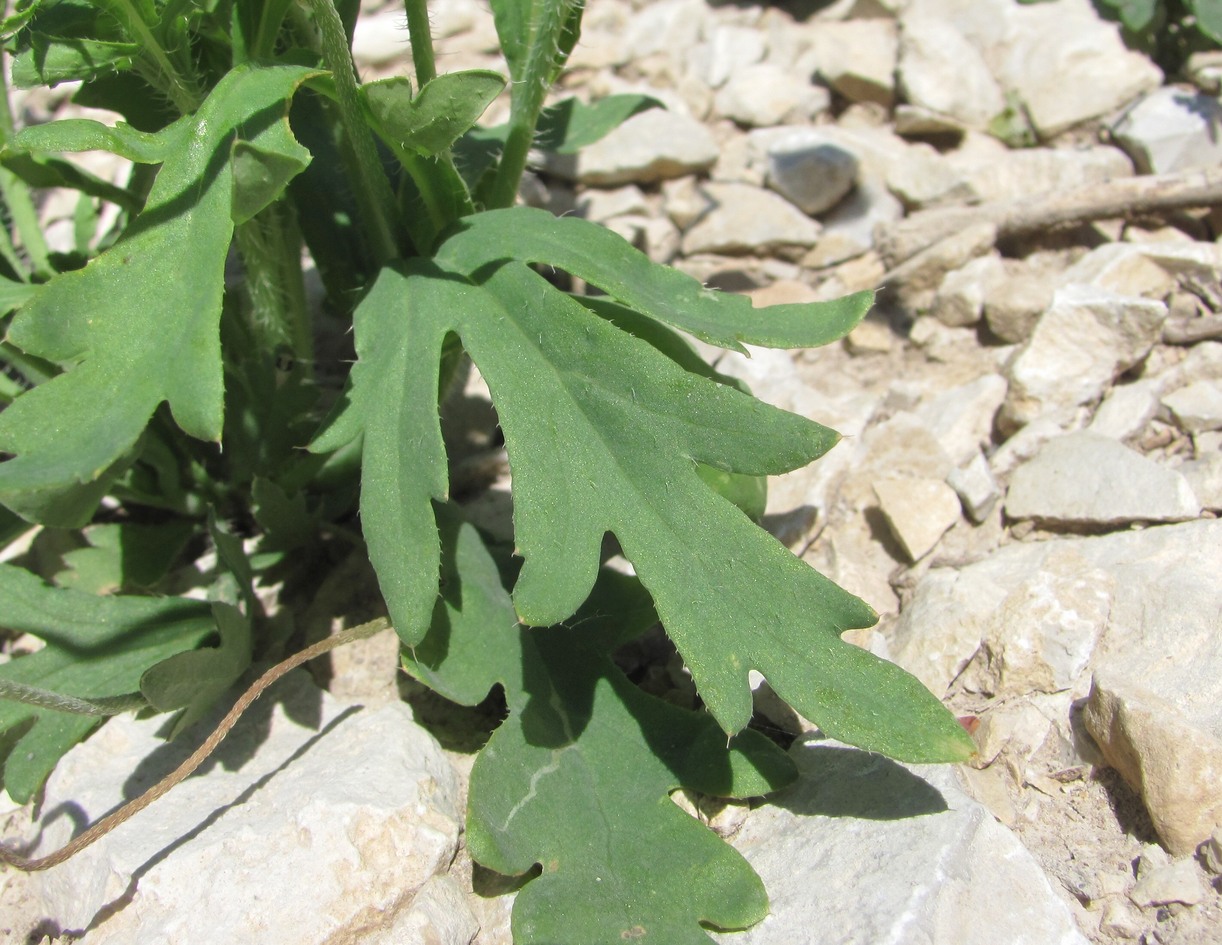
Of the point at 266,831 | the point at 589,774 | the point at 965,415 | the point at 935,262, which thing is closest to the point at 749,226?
the point at 935,262

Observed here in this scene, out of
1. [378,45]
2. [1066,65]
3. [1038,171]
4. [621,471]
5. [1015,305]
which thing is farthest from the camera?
[378,45]

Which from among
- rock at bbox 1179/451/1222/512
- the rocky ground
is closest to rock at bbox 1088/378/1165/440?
the rocky ground

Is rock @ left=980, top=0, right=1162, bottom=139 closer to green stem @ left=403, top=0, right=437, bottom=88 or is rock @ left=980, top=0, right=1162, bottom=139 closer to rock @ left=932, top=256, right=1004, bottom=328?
rock @ left=932, top=256, right=1004, bottom=328

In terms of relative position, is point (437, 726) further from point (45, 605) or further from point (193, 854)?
point (45, 605)

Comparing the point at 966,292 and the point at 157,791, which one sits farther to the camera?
the point at 966,292

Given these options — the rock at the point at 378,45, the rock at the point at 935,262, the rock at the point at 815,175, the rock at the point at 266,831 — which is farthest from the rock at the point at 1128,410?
the rock at the point at 378,45

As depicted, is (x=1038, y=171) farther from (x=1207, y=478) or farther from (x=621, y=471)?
(x=621, y=471)
